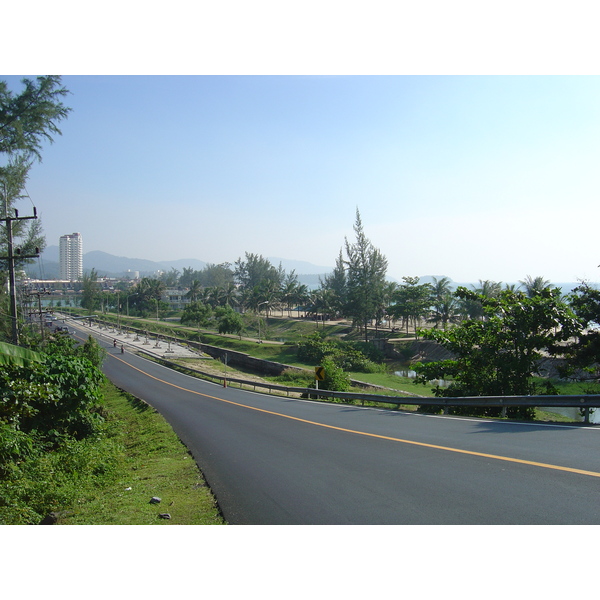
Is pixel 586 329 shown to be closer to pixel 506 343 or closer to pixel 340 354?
pixel 506 343

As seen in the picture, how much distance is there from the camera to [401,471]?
7.24 metres

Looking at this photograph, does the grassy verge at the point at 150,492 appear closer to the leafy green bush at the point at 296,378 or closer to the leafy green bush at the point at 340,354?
the leafy green bush at the point at 296,378

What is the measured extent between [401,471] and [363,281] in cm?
6388

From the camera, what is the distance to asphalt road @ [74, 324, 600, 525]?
545cm

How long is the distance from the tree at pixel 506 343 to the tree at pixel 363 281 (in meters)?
48.0

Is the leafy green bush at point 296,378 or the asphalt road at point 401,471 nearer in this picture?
the asphalt road at point 401,471

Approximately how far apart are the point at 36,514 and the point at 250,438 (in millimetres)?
5278

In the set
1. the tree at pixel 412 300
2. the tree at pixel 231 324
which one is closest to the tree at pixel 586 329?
the tree at pixel 412 300

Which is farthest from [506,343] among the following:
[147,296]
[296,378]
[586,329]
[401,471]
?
[147,296]

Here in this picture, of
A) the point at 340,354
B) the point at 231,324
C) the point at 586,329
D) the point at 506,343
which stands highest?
the point at 586,329

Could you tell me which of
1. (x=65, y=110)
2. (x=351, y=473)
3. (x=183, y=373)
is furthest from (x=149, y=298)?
(x=351, y=473)

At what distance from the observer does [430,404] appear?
1491cm

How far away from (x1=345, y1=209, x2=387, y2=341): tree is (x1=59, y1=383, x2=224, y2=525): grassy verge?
54.1m

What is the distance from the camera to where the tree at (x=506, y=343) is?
51.7 ft
